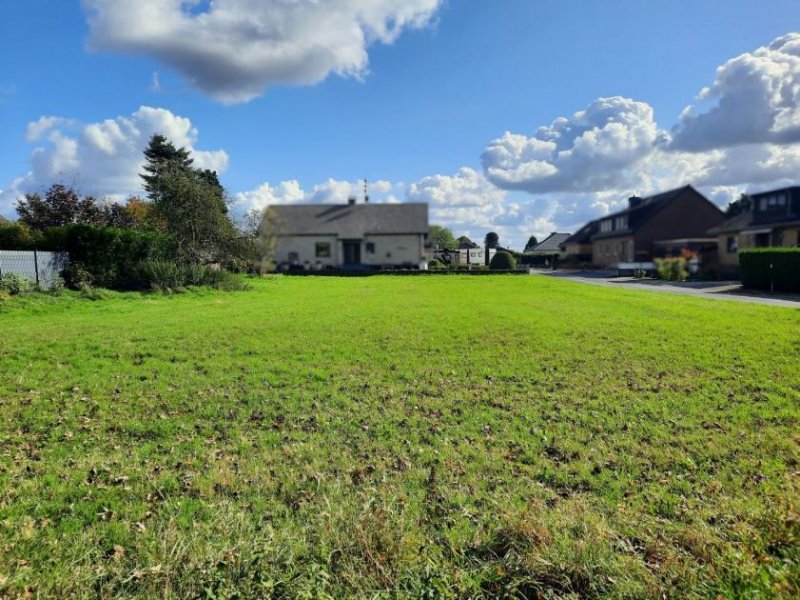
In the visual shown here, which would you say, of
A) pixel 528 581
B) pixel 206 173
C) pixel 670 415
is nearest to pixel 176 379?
pixel 528 581

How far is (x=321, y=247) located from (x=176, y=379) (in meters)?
40.3

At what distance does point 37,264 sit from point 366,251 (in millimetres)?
31168

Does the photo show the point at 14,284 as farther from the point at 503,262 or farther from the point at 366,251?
the point at 503,262

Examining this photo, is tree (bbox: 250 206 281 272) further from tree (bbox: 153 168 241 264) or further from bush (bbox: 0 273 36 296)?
bush (bbox: 0 273 36 296)

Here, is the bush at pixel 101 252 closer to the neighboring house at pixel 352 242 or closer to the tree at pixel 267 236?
the tree at pixel 267 236

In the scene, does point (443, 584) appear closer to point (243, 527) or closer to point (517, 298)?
point (243, 527)

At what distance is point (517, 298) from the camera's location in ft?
64.3

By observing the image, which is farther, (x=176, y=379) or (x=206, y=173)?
(x=206, y=173)

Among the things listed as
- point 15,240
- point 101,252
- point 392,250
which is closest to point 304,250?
point 392,250

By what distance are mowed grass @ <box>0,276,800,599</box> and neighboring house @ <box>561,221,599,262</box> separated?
56.2 m

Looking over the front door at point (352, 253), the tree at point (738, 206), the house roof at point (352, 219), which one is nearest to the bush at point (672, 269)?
the house roof at point (352, 219)

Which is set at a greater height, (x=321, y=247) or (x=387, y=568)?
(x=321, y=247)

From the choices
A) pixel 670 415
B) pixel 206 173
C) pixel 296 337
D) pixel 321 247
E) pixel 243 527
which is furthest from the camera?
pixel 206 173

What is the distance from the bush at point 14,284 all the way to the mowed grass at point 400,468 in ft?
28.6
